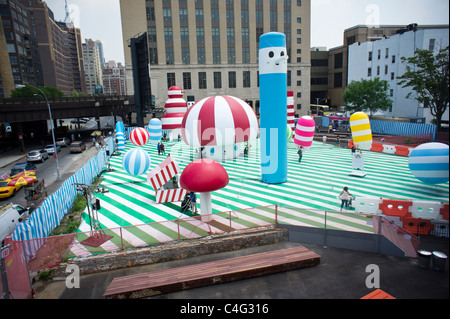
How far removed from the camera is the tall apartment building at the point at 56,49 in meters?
124

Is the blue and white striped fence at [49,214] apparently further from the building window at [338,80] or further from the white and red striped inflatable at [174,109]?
the building window at [338,80]

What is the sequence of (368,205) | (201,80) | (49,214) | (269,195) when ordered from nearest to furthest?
1. (49,214)
2. (368,205)
3. (269,195)
4. (201,80)

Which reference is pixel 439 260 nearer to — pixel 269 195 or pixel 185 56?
pixel 269 195

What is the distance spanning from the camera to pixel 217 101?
13383mm

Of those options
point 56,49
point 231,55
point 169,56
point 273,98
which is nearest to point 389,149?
point 273,98

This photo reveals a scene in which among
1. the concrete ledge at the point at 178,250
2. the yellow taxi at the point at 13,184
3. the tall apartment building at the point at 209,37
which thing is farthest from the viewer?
the tall apartment building at the point at 209,37

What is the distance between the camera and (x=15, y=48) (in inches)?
3292

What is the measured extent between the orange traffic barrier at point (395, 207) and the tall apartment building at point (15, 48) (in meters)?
96.8

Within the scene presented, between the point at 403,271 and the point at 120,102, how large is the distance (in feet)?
165

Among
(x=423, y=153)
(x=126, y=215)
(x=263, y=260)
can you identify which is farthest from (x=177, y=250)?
(x=423, y=153)

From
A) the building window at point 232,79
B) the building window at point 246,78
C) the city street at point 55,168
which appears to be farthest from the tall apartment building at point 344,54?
the city street at point 55,168

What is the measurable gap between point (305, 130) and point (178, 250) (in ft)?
54.9

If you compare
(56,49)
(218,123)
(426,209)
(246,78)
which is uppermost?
(56,49)

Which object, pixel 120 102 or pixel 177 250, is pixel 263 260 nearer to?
pixel 177 250
